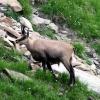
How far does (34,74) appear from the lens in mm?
14070

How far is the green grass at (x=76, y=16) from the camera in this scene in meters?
20.5

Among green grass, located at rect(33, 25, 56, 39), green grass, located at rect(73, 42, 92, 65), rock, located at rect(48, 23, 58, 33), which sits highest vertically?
green grass, located at rect(33, 25, 56, 39)

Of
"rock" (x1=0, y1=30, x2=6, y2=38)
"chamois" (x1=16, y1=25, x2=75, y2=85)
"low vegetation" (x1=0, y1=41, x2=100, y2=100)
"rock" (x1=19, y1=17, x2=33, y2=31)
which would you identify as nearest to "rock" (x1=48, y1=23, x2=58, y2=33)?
"rock" (x1=19, y1=17, x2=33, y2=31)

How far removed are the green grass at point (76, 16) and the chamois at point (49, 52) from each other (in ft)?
20.3

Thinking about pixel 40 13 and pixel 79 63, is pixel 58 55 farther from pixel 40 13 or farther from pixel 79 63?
pixel 40 13

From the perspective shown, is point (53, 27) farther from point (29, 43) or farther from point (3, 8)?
point (29, 43)

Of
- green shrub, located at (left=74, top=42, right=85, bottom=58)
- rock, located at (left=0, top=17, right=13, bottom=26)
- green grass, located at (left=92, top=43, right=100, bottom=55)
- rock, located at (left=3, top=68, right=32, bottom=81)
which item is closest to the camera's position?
rock, located at (left=3, top=68, right=32, bottom=81)

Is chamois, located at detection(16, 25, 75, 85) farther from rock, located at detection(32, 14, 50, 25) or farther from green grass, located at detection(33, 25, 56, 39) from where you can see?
rock, located at detection(32, 14, 50, 25)

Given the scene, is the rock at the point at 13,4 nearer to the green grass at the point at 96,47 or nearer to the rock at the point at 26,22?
the rock at the point at 26,22

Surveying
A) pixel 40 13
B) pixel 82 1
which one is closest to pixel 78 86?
pixel 40 13

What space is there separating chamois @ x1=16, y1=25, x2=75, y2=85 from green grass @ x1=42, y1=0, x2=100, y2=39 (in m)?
6.20

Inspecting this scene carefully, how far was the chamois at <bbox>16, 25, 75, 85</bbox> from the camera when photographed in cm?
1381

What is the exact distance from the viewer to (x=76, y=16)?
68.2 feet

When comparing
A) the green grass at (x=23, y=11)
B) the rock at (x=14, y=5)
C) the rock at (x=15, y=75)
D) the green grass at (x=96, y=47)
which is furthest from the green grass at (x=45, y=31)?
the rock at (x=15, y=75)
